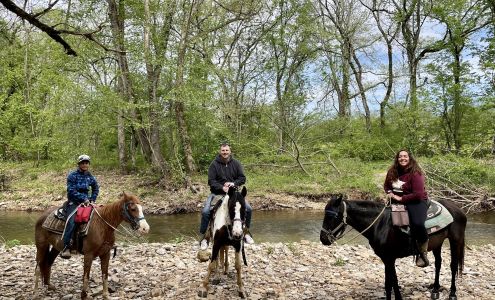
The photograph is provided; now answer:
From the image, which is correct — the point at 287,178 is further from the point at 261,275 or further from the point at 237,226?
the point at 237,226

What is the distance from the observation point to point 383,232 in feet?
21.9

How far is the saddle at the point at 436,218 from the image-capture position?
6707 mm

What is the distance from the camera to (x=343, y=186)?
22.5 m

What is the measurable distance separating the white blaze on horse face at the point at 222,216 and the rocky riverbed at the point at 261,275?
1229 mm

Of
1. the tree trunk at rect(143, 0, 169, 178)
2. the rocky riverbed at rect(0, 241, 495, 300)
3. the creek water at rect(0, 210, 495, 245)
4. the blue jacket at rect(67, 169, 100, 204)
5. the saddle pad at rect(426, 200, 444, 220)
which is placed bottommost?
the creek water at rect(0, 210, 495, 245)

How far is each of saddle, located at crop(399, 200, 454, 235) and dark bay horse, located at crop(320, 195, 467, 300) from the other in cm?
13

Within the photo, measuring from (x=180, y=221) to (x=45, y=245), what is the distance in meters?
10.4

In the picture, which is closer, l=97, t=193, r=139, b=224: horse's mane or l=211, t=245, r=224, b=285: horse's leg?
l=97, t=193, r=139, b=224: horse's mane

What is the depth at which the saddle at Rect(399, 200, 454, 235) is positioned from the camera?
22.0ft

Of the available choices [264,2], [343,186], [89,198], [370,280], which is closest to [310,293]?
[370,280]

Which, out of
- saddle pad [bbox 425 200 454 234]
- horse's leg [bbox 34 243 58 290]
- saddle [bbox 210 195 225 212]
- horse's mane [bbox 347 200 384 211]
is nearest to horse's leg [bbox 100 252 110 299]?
horse's leg [bbox 34 243 58 290]

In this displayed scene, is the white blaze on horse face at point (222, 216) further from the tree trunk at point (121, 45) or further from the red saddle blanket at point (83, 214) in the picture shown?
the tree trunk at point (121, 45)

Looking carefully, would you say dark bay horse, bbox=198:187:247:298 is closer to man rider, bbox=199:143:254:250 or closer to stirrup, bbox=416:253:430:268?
man rider, bbox=199:143:254:250

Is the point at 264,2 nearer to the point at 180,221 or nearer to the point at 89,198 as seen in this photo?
the point at 180,221
